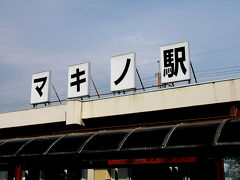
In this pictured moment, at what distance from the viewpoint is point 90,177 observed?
76.9 feet

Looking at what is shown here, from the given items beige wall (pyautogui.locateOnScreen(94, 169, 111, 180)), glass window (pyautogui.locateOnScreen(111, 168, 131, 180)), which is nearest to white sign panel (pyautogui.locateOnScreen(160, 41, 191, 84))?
glass window (pyautogui.locateOnScreen(111, 168, 131, 180))

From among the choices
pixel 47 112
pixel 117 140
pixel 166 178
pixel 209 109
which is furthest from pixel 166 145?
pixel 47 112

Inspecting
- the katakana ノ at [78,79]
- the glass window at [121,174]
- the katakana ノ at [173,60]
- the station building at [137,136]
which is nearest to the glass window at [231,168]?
the station building at [137,136]

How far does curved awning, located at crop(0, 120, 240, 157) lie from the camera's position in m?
12.6

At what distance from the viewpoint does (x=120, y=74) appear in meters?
20.6

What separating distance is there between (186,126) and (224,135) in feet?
6.77

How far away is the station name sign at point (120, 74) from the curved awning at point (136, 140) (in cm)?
482

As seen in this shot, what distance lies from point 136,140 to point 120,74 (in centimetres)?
702

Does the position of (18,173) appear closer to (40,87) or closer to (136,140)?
(136,140)

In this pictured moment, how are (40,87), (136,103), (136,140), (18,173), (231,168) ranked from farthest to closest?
(40,87) < (136,103) < (18,173) < (231,168) < (136,140)

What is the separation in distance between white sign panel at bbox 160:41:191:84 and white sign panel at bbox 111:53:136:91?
1882mm

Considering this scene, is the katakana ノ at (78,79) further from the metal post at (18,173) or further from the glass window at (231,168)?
the glass window at (231,168)

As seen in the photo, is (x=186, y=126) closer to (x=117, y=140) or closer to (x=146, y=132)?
(x=146, y=132)

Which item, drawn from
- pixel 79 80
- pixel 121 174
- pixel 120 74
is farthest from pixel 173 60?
pixel 121 174
